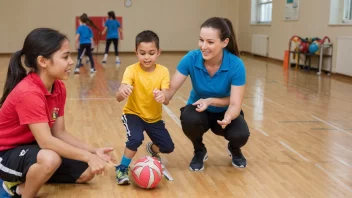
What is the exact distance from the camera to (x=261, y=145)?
4.00m

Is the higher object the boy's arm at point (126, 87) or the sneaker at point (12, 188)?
the boy's arm at point (126, 87)

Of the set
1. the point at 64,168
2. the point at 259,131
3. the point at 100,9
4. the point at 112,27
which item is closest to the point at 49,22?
the point at 100,9

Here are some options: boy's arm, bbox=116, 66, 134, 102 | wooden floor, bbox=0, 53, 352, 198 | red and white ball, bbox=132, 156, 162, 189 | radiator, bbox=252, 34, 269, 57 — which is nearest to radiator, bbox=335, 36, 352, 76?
wooden floor, bbox=0, 53, 352, 198

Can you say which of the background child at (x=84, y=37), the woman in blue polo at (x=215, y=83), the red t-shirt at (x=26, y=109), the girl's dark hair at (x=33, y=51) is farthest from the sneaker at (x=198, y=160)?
the background child at (x=84, y=37)

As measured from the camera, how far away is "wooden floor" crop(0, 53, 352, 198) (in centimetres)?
292

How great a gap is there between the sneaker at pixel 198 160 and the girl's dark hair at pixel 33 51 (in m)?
1.31

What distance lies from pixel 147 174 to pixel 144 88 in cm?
58

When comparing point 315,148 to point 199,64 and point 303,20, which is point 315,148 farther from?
point 303,20

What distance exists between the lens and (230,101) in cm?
316

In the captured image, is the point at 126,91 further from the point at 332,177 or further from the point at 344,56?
the point at 344,56

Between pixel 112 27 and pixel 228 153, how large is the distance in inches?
363

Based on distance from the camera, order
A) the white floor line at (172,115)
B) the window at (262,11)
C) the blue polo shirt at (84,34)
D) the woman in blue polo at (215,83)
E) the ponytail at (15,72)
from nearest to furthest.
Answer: the ponytail at (15,72) < the woman in blue polo at (215,83) < the white floor line at (172,115) < the blue polo shirt at (84,34) < the window at (262,11)

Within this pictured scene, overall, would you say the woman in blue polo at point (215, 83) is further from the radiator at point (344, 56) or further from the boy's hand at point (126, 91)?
the radiator at point (344, 56)

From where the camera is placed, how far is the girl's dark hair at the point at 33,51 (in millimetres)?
2504
